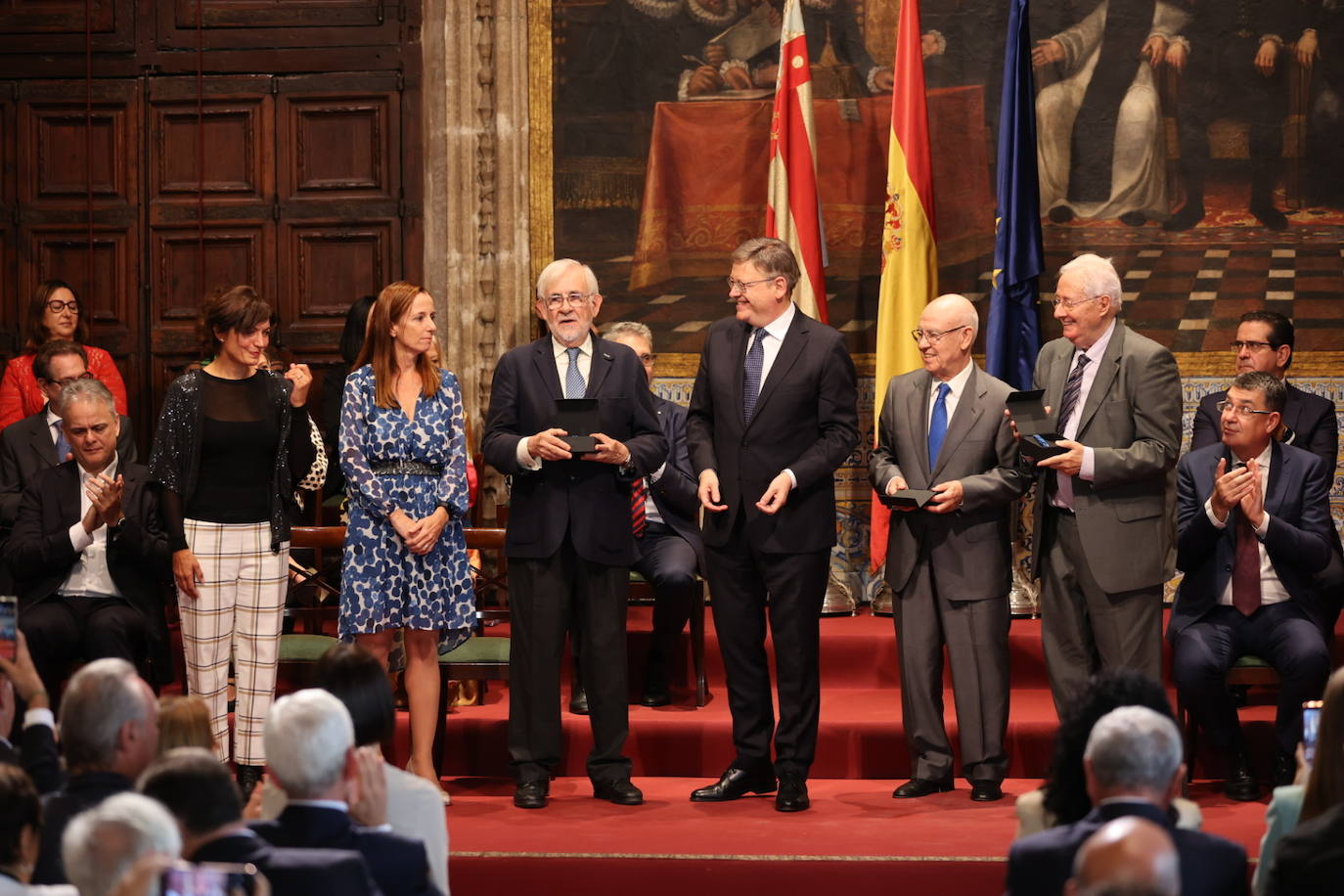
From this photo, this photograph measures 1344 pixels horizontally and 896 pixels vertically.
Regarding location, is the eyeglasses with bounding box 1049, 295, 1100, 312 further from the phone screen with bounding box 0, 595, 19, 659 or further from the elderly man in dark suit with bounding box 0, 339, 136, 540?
the elderly man in dark suit with bounding box 0, 339, 136, 540

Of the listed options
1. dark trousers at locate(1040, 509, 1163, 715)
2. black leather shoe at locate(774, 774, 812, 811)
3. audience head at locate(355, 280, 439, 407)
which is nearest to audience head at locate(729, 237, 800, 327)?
audience head at locate(355, 280, 439, 407)

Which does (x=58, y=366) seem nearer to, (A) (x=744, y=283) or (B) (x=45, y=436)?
(B) (x=45, y=436)

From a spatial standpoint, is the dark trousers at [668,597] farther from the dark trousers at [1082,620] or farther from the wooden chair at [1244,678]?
the wooden chair at [1244,678]

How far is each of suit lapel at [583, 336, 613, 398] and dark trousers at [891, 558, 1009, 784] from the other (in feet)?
4.22

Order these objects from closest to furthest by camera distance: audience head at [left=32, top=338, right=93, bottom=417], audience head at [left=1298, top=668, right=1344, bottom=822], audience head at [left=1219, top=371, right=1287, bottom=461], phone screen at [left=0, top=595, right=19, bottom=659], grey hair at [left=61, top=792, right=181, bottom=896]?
grey hair at [left=61, top=792, right=181, bottom=896]
audience head at [left=1298, top=668, right=1344, bottom=822]
phone screen at [left=0, top=595, right=19, bottom=659]
audience head at [left=1219, top=371, right=1287, bottom=461]
audience head at [left=32, top=338, right=93, bottom=417]

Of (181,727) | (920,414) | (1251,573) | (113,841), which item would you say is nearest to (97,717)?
(181,727)

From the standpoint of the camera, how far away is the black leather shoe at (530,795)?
5.46 meters

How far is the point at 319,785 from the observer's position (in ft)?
9.66

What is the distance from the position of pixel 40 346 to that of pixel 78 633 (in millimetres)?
2269

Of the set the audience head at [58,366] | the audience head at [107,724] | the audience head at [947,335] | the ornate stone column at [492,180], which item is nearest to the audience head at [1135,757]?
the audience head at [107,724]

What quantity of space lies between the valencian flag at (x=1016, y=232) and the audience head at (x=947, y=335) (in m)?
1.76

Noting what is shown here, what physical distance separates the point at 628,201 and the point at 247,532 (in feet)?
10.6

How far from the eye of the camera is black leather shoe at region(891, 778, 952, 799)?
5.62m

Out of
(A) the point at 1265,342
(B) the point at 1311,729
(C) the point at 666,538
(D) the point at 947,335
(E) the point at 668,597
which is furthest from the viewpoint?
(C) the point at 666,538
